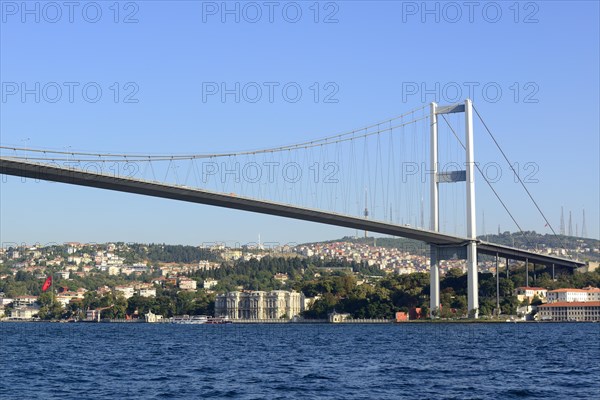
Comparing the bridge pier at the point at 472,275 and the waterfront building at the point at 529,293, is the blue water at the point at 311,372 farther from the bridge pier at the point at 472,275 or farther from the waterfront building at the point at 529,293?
the waterfront building at the point at 529,293

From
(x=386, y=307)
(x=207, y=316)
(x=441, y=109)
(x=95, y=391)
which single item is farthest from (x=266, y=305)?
(x=95, y=391)

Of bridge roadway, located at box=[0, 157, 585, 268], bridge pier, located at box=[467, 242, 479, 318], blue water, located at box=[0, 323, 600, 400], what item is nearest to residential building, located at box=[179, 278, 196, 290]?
bridge roadway, located at box=[0, 157, 585, 268]

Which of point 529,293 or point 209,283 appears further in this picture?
point 209,283

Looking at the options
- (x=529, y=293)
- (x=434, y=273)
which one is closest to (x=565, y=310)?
(x=529, y=293)

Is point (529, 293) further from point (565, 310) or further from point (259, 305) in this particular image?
point (259, 305)

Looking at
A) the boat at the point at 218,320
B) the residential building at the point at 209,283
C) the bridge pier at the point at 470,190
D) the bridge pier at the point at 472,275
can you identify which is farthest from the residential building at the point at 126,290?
the bridge pier at the point at 470,190

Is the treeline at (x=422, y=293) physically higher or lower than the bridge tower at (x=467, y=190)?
lower
